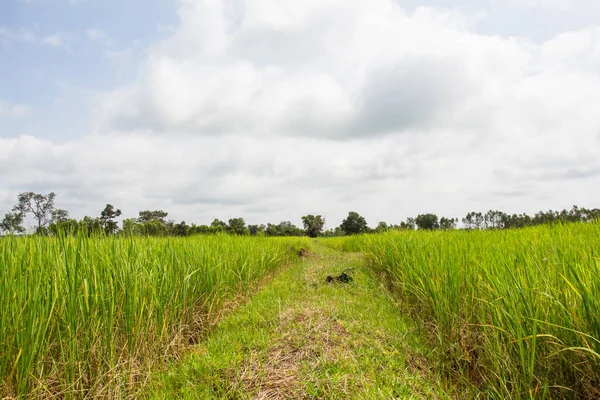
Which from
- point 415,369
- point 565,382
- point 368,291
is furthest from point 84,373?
point 368,291

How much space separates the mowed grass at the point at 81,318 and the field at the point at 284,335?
1 centimetres

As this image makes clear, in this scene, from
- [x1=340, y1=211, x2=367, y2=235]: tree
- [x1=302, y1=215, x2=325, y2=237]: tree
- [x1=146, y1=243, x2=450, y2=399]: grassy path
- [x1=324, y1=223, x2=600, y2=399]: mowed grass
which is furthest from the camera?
[x1=302, y1=215, x2=325, y2=237]: tree

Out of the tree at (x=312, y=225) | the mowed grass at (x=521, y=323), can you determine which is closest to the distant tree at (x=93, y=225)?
the mowed grass at (x=521, y=323)

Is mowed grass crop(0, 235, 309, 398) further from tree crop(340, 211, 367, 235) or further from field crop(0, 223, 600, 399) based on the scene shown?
tree crop(340, 211, 367, 235)

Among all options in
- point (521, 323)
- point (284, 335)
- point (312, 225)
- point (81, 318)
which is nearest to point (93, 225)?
point (81, 318)

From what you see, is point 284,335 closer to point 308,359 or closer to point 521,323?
point 308,359

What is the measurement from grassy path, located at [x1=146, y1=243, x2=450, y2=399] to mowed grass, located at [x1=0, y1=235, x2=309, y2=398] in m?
0.33

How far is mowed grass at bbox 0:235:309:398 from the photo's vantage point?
196cm

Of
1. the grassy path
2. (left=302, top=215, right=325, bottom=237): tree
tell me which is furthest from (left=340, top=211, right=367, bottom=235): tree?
the grassy path

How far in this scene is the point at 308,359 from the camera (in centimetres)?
294

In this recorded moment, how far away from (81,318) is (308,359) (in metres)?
1.99

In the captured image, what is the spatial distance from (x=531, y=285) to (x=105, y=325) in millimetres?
3396

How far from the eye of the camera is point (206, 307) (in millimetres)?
4434

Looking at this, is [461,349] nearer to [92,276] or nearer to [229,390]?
[229,390]
